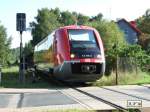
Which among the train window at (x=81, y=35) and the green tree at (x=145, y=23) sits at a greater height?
the green tree at (x=145, y=23)

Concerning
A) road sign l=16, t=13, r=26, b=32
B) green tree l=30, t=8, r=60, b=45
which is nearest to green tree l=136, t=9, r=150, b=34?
green tree l=30, t=8, r=60, b=45

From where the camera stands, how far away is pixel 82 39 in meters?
30.7

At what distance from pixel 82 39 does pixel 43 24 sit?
288 ft

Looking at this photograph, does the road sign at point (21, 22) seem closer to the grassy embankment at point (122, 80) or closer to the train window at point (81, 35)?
the train window at point (81, 35)

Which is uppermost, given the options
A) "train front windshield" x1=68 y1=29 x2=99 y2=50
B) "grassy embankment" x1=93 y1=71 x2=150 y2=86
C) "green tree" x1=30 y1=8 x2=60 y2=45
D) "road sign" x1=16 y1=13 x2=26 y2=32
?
"green tree" x1=30 y1=8 x2=60 y2=45

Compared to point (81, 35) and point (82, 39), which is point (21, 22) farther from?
point (82, 39)

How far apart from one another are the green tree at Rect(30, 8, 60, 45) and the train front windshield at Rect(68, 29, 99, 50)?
82.8 m

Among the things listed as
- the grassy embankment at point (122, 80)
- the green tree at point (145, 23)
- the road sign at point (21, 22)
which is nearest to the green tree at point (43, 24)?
the green tree at point (145, 23)

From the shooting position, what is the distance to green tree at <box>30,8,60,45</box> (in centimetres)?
11594

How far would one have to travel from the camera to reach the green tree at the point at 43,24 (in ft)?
380

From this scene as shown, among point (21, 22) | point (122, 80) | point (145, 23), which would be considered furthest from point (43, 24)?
point (122, 80)

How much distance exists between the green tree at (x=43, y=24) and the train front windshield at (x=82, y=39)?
82.8 metres

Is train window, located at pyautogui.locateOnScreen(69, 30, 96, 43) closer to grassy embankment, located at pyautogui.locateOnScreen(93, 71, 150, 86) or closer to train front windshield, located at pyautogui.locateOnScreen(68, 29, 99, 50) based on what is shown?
train front windshield, located at pyautogui.locateOnScreen(68, 29, 99, 50)

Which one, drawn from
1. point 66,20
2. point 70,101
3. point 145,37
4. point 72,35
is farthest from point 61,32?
point 66,20
